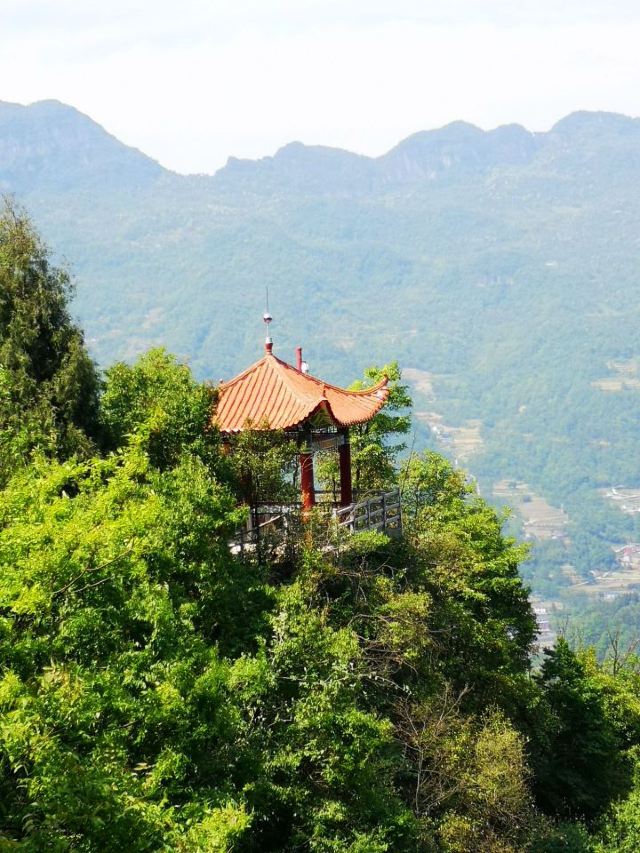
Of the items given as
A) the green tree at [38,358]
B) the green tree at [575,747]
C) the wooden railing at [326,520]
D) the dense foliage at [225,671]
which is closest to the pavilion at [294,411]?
the wooden railing at [326,520]

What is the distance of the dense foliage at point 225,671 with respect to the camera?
1143cm

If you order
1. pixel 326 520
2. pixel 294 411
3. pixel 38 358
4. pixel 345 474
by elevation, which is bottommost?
pixel 326 520

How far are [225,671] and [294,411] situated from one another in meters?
8.02

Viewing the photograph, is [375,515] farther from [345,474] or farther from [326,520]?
[326,520]

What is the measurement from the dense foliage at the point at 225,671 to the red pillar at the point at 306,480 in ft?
1.36

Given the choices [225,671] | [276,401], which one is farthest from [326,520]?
[225,671]

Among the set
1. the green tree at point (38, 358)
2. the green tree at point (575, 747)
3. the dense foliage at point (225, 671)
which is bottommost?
the green tree at point (575, 747)

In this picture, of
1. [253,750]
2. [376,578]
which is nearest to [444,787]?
[376,578]

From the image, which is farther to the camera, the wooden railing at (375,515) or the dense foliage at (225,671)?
the wooden railing at (375,515)

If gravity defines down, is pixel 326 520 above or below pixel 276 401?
below

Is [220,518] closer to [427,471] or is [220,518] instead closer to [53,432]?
[53,432]

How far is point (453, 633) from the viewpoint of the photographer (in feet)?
75.2

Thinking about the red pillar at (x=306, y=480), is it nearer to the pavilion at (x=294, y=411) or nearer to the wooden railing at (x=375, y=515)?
the pavilion at (x=294, y=411)

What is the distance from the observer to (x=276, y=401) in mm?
21641
